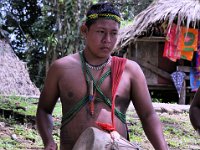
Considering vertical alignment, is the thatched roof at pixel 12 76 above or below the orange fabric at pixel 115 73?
below

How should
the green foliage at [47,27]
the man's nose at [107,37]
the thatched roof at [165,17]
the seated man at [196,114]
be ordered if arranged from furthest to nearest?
the green foliage at [47,27] → the thatched roof at [165,17] → the seated man at [196,114] → the man's nose at [107,37]

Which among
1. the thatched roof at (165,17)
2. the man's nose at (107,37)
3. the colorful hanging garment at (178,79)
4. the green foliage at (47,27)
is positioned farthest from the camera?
the green foliage at (47,27)

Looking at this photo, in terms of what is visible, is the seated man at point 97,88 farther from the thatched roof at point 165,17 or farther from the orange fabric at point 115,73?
the thatched roof at point 165,17

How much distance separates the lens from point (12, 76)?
10531 millimetres

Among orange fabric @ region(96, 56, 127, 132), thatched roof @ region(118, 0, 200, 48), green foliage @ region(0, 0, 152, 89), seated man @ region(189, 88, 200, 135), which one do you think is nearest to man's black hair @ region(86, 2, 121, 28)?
orange fabric @ region(96, 56, 127, 132)

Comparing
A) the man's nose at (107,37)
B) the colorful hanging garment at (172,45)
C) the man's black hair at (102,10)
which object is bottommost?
the colorful hanging garment at (172,45)

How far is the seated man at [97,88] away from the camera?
232cm

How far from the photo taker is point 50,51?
15.3 metres

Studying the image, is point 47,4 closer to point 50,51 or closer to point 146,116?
point 50,51

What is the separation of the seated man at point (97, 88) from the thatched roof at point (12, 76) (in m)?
7.93

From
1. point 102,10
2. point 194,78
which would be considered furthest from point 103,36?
point 194,78

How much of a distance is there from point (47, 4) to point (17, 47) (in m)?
3.44

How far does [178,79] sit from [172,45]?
992 millimetres

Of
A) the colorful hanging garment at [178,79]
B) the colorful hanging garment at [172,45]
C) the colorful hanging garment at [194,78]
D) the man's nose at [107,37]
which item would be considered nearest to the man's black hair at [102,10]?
the man's nose at [107,37]
